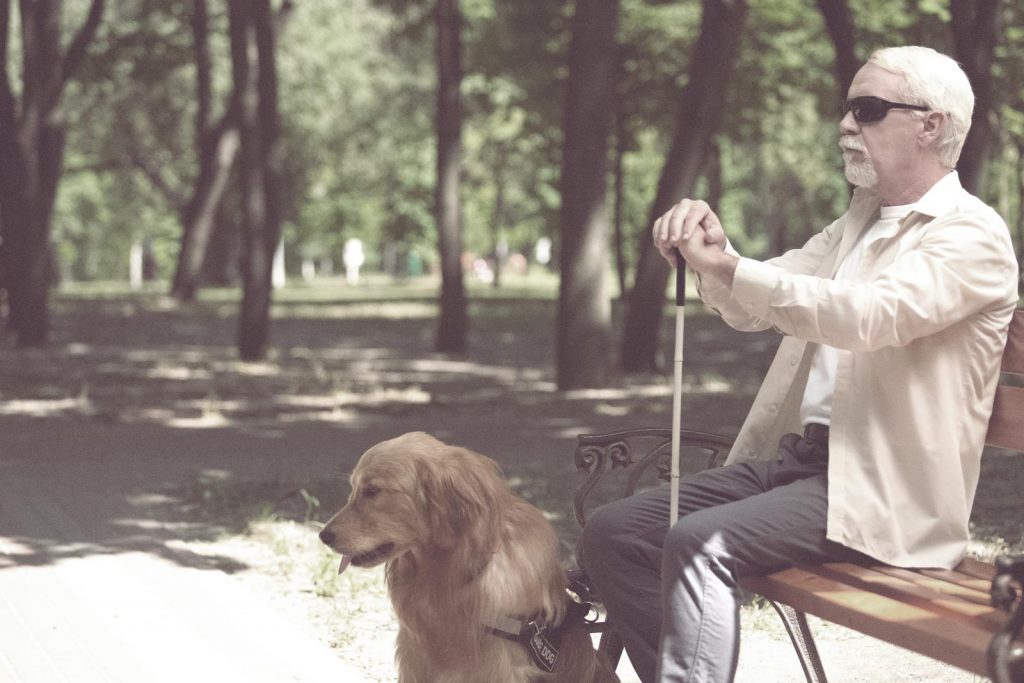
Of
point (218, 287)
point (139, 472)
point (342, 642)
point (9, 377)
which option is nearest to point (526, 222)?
point (218, 287)

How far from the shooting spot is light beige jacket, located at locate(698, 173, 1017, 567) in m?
3.35

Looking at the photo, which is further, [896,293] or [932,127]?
[932,127]

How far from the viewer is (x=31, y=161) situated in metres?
17.6

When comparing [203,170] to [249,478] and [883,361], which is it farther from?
[883,361]

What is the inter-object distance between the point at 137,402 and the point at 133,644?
784 cm

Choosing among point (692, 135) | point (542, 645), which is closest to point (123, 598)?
point (542, 645)

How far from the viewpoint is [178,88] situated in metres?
38.7

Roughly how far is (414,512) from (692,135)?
1075 cm

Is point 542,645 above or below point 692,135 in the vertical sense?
below

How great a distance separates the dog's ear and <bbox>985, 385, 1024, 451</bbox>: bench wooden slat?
1299mm

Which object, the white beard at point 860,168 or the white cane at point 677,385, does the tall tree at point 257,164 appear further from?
the white beard at point 860,168

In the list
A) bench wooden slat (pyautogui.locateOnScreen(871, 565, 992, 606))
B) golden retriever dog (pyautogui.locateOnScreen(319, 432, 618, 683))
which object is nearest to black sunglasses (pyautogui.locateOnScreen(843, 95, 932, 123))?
bench wooden slat (pyautogui.locateOnScreen(871, 565, 992, 606))

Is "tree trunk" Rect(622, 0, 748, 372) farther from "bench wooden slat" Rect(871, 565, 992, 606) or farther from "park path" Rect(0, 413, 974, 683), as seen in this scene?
"bench wooden slat" Rect(871, 565, 992, 606)

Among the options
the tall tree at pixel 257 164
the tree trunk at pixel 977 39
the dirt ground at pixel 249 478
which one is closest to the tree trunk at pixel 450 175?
the dirt ground at pixel 249 478
